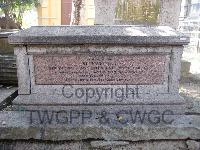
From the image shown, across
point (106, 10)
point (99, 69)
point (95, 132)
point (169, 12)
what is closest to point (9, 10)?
point (106, 10)

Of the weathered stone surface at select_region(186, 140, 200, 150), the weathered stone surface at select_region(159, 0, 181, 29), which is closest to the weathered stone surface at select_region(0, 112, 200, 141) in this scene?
the weathered stone surface at select_region(186, 140, 200, 150)

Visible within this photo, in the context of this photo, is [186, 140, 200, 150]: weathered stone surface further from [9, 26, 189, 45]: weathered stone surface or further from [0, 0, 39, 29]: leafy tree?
[0, 0, 39, 29]: leafy tree

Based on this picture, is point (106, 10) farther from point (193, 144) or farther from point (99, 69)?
point (193, 144)

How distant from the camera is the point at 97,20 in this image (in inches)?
264

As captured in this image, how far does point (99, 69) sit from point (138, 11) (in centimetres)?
326

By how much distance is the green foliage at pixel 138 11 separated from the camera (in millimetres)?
6750

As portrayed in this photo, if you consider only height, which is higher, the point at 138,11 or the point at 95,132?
the point at 138,11

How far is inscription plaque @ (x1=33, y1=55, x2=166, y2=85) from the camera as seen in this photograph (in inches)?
155

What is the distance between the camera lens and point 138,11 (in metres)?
6.80

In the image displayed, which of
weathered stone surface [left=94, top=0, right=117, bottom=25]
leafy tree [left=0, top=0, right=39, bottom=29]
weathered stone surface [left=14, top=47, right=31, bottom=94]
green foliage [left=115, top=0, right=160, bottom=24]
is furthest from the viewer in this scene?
leafy tree [left=0, top=0, right=39, bottom=29]

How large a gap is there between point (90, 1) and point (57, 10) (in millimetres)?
2043

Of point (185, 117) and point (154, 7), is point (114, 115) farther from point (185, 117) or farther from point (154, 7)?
point (154, 7)

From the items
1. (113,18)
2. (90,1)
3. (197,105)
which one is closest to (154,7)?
(113,18)

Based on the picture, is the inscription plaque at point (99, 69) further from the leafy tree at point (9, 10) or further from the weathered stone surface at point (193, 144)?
the leafy tree at point (9, 10)
